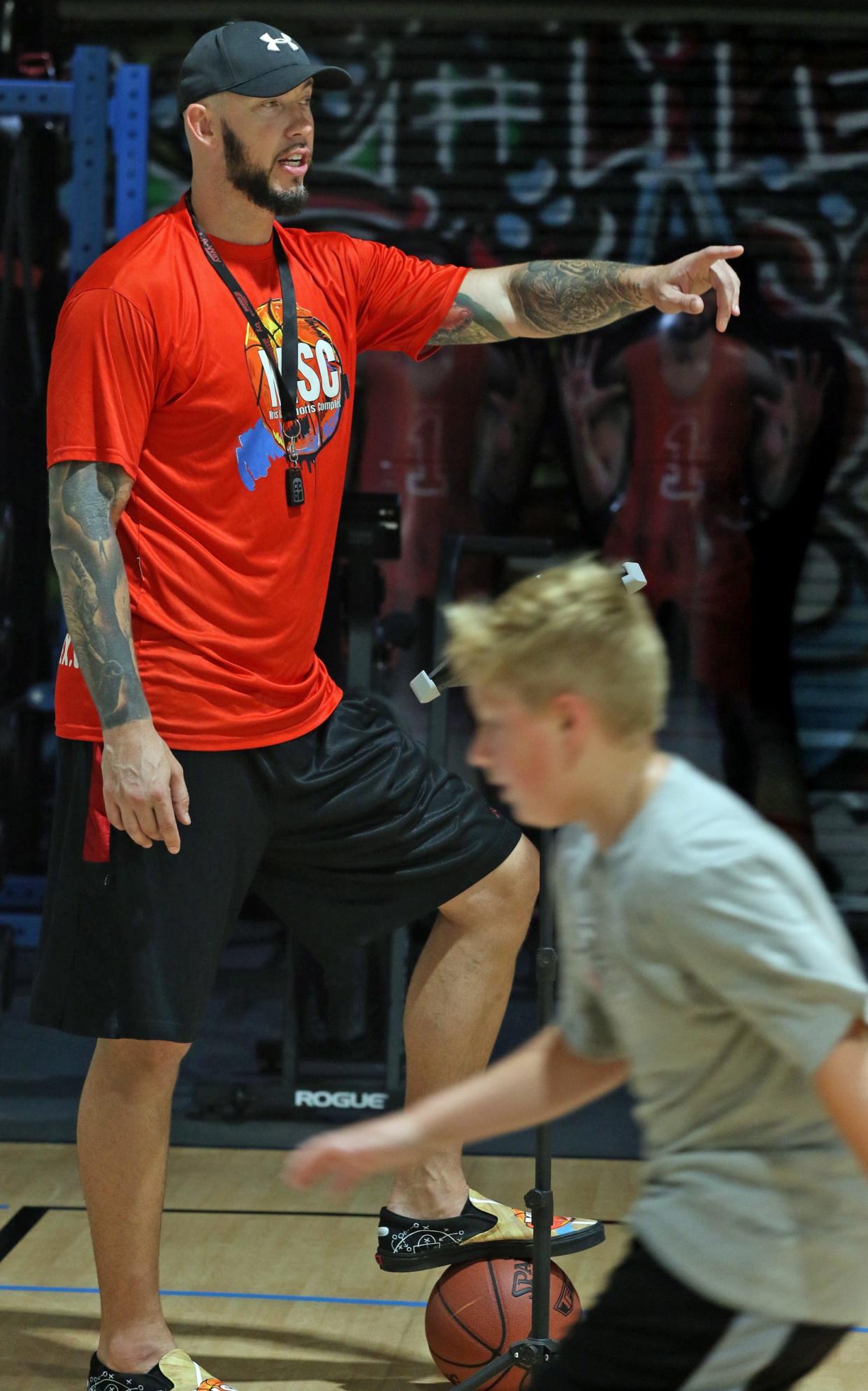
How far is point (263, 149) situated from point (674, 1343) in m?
2.11

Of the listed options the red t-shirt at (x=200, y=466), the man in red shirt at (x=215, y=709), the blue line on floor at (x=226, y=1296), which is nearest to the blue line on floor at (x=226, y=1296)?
the blue line on floor at (x=226, y=1296)

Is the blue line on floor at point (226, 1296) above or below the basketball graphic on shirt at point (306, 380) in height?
below

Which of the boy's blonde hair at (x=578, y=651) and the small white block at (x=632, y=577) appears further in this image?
the small white block at (x=632, y=577)

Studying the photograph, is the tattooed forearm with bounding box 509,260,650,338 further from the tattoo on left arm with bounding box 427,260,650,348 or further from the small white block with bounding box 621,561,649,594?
the small white block with bounding box 621,561,649,594

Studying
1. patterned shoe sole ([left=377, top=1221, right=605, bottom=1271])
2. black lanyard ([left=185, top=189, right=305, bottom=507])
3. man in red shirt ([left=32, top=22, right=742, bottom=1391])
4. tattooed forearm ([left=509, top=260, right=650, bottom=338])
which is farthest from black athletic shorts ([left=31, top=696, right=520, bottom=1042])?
tattooed forearm ([left=509, top=260, right=650, bottom=338])

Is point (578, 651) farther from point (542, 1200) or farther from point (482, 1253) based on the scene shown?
point (482, 1253)

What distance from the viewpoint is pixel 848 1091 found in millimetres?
1603

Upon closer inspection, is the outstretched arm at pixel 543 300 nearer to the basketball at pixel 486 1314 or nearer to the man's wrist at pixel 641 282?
the man's wrist at pixel 641 282

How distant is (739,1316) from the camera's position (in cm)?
168

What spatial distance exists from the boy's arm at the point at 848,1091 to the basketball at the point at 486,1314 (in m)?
1.54

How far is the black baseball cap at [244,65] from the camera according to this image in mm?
3000

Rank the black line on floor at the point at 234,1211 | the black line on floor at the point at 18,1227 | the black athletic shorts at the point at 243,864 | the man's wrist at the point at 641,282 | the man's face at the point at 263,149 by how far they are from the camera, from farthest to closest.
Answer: the black line on floor at the point at 234,1211
the black line on floor at the point at 18,1227
the man's wrist at the point at 641,282
the man's face at the point at 263,149
the black athletic shorts at the point at 243,864

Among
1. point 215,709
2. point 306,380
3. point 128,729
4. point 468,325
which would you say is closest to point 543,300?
point 468,325

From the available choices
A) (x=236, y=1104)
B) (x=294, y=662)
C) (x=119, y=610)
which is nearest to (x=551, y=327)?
(x=294, y=662)
